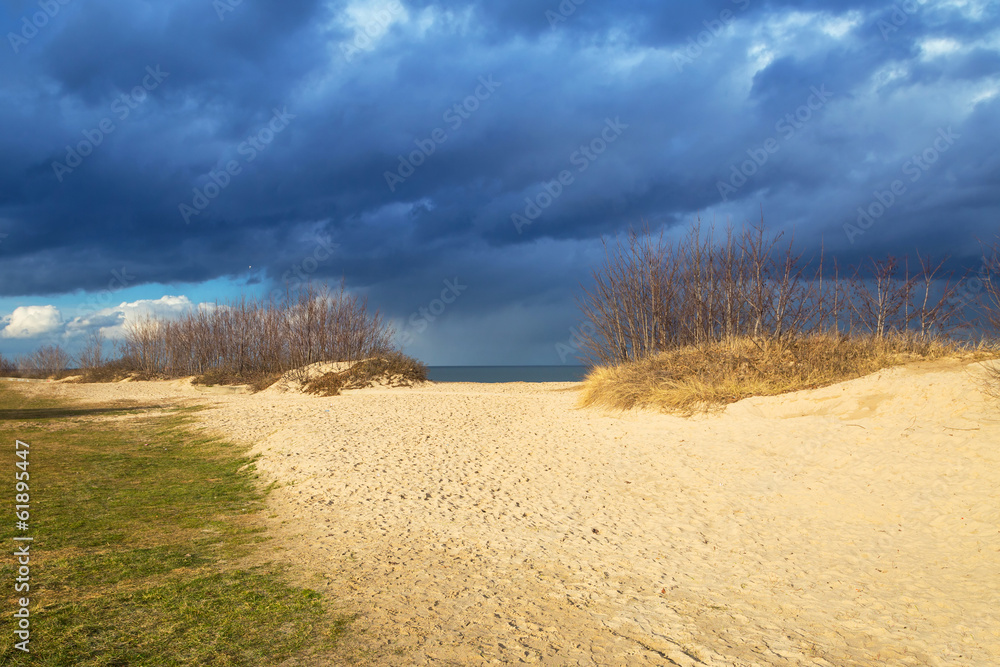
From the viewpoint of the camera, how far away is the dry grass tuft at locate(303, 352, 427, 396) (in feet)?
69.7

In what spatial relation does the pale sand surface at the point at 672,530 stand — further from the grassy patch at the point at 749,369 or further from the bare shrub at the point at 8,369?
the bare shrub at the point at 8,369

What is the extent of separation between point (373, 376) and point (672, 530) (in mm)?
17638

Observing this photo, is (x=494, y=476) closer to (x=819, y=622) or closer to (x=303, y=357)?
(x=819, y=622)

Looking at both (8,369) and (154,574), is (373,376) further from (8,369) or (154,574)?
(8,369)

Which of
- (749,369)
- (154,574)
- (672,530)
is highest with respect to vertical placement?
(749,369)

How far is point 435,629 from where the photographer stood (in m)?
3.82

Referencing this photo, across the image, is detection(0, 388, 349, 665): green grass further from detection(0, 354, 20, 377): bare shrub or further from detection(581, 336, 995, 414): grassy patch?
detection(0, 354, 20, 377): bare shrub

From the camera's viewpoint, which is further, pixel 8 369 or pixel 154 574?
pixel 8 369

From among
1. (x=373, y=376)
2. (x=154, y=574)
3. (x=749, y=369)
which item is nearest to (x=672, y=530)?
(x=154, y=574)

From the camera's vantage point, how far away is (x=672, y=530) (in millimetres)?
6180

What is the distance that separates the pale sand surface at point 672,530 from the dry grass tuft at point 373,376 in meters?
10.0

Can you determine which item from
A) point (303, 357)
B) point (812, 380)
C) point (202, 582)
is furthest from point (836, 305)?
point (303, 357)

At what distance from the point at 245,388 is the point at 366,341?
5900 millimetres

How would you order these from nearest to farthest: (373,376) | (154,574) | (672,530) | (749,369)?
(154,574) < (672,530) < (749,369) < (373,376)
